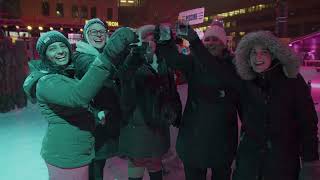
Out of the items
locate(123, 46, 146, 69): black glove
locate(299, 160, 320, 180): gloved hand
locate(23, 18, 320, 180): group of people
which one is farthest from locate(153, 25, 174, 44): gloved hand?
locate(299, 160, 320, 180): gloved hand

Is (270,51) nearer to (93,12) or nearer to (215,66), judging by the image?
(215,66)

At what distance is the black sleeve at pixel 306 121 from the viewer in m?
2.51

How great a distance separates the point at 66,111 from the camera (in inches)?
97.4

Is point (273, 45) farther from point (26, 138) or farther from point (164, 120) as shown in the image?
point (26, 138)

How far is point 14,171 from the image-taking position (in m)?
A: 4.89

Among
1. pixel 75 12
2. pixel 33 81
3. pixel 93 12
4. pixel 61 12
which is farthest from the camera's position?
pixel 93 12

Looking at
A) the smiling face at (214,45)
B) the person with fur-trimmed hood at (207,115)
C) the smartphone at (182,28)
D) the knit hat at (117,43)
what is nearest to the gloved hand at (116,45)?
the knit hat at (117,43)

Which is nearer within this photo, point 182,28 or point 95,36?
point 182,28

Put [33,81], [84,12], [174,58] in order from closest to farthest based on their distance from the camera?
[33,81] → [174,58] → [84,12]

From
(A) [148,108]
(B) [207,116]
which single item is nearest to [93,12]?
(A) [148,108]

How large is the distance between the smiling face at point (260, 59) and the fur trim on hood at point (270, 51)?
28 millimetres

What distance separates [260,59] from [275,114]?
1.29 feet

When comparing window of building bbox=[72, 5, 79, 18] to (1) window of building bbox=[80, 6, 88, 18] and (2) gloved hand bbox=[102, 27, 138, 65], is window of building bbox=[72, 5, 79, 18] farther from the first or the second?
(2) gloved hand bbox=[102, 27, 138, 65]

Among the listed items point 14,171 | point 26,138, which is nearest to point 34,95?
point 14,171
